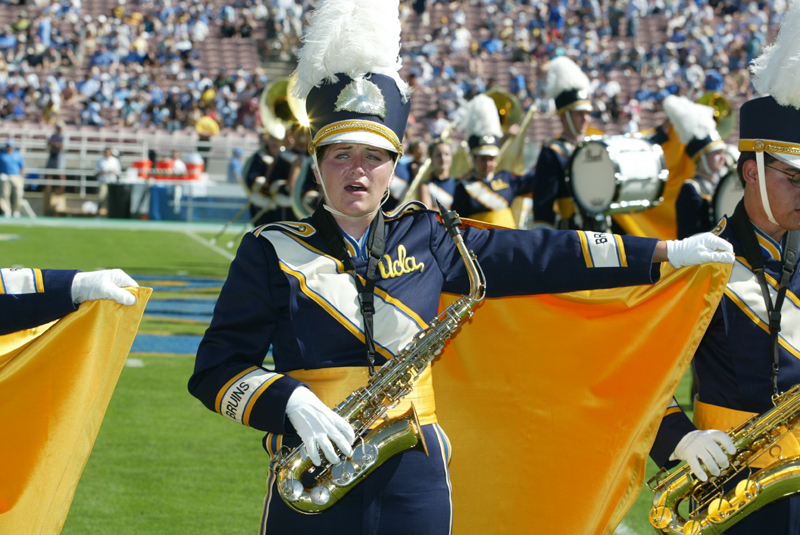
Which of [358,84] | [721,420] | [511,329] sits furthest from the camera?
[511,329]

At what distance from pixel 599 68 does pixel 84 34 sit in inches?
646

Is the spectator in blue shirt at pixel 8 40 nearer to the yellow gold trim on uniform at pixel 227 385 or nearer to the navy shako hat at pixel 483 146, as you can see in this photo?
the navy shako hat at pixel 483 146

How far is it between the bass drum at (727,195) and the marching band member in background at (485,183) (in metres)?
1.96

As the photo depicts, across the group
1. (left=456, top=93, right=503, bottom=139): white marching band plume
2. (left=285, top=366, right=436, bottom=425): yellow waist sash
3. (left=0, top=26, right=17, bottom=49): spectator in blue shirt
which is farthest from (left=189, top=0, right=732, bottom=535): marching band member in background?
(left=0, top=26, right=17, bottom=49): spectator in blue shirt

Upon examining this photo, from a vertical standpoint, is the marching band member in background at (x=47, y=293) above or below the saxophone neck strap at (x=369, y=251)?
below

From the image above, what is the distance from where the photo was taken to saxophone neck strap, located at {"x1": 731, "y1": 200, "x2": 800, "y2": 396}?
2.64m

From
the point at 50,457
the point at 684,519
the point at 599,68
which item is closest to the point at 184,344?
the point at 50,457

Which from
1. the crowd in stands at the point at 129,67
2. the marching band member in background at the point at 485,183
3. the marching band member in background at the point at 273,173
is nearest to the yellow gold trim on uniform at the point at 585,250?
the marching band member in background at the point at 485,183

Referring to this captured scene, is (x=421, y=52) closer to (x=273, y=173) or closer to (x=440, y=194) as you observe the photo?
(x=273, y=173)

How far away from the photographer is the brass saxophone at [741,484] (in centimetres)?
→ 259

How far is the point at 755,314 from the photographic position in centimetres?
268

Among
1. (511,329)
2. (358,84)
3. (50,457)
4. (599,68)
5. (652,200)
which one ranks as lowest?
(599,68)

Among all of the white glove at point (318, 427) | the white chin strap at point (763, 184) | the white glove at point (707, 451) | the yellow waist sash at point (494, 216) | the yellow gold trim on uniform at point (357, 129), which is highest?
the yellow gold trim on uniform at point (357, 129)

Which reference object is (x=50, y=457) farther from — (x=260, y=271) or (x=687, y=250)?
(x=687, y=250)
